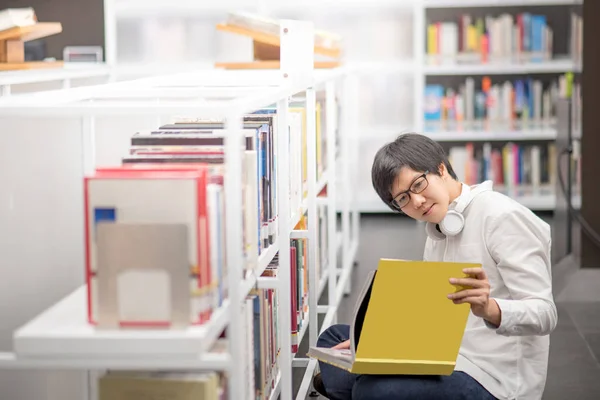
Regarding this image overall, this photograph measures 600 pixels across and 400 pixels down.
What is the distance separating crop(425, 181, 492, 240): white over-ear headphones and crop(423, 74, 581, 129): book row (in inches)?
160

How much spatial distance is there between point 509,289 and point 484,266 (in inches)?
3.8

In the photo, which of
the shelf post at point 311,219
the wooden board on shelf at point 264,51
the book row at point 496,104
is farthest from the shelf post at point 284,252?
the book row at point 496,104

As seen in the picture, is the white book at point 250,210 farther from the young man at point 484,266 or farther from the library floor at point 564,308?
the library floor at point 564,308

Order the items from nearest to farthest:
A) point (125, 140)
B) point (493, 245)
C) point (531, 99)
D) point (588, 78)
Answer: point (493, 245) → point (125, 140) → point (588, 78) → point (531, 99)

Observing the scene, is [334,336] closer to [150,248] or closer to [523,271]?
[523,271]

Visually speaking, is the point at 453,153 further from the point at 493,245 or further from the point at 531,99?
the point at 493,245

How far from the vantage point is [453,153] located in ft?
21.1

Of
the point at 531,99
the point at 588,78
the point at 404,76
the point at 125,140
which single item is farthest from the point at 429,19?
the point at 125,140

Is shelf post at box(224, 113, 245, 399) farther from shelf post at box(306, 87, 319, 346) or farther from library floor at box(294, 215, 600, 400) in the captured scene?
library floor at box(294, 215, 600, 400)

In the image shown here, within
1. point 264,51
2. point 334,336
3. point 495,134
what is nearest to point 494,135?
point 495,134

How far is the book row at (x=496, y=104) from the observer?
20.9 feet

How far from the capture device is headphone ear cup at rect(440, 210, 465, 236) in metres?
2.29

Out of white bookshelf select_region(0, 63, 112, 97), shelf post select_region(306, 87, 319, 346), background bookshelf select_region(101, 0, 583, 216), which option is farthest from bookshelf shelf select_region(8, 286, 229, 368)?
background bookshelf select_region(101, 0, 583, 216)

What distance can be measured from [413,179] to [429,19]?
4.62 metres
